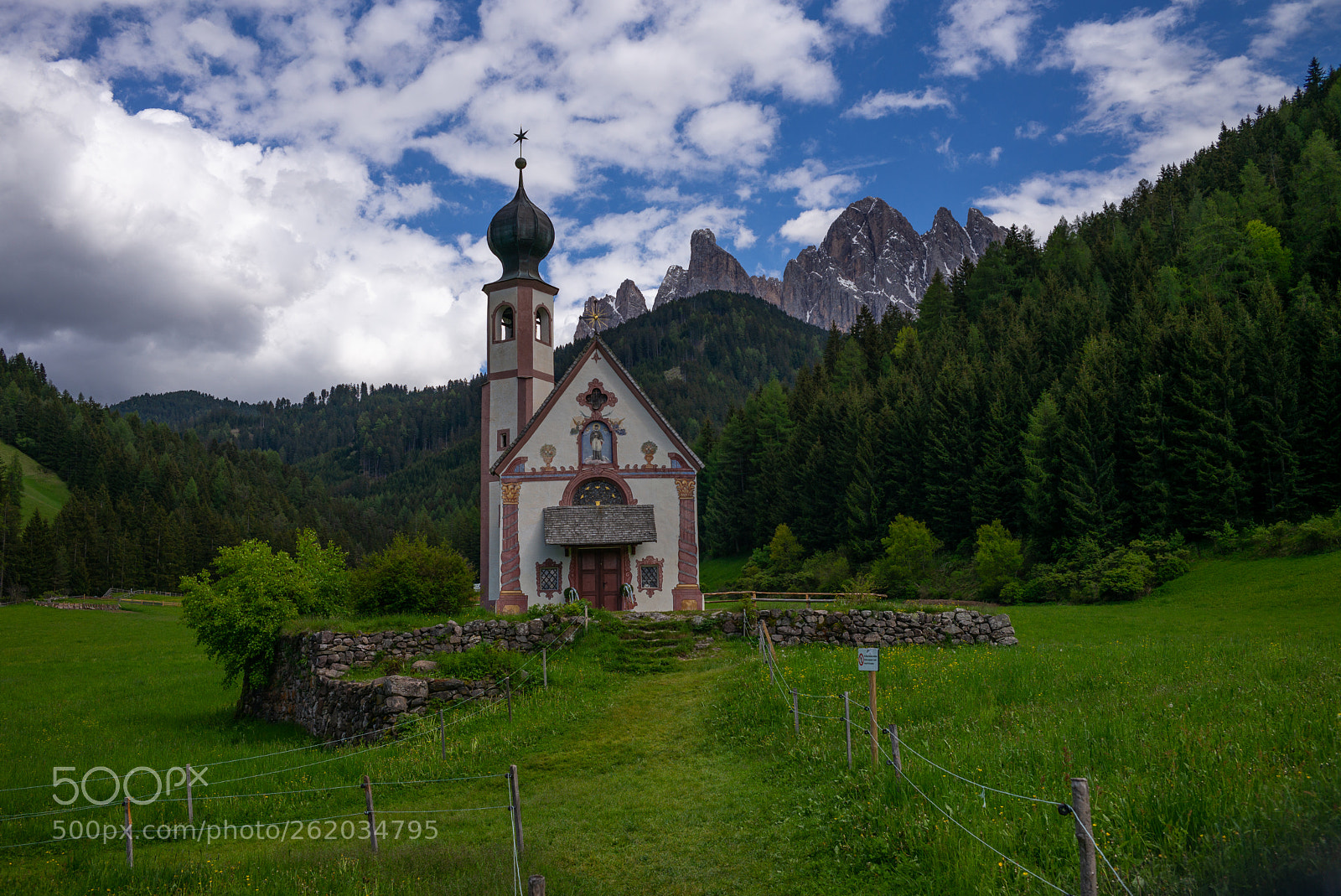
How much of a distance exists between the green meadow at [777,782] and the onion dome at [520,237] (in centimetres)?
2328

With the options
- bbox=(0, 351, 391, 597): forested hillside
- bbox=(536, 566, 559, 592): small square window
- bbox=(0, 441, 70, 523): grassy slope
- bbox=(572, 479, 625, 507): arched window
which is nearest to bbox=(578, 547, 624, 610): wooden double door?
bbox=(536, 566, 559, 592): small square window

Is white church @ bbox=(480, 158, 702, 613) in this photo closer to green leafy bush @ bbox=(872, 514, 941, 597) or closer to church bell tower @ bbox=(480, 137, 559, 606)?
church bell tower @ bbox=(480, 137, 559, 606)

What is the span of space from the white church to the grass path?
48.5 ft

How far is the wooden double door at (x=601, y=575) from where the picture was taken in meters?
31.5

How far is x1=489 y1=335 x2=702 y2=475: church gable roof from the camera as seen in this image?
32.2 metres

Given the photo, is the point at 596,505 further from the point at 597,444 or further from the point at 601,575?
the point at 601,575

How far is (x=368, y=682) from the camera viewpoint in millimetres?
18109

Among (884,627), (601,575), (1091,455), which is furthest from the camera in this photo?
(1091,455)

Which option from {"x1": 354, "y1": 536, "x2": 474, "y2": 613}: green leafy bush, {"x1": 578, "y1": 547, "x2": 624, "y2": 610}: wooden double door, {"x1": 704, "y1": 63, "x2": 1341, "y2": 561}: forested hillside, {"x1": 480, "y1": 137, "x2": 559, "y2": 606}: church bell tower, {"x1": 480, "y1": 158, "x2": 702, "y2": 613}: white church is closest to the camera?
{"x1": 354, "y1": 536, "x2": 474, "y2": 613}: green leafy bush

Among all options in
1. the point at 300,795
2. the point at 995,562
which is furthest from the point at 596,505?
the point at 995,562

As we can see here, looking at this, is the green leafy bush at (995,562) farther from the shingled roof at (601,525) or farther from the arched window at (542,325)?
the arched window at (542,325)

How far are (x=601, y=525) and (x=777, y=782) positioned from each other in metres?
20.4

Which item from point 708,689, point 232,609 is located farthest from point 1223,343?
point 232,609

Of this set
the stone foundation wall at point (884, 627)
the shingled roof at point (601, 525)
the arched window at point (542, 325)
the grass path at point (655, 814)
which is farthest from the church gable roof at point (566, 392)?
the grass path at point (655, 814)
